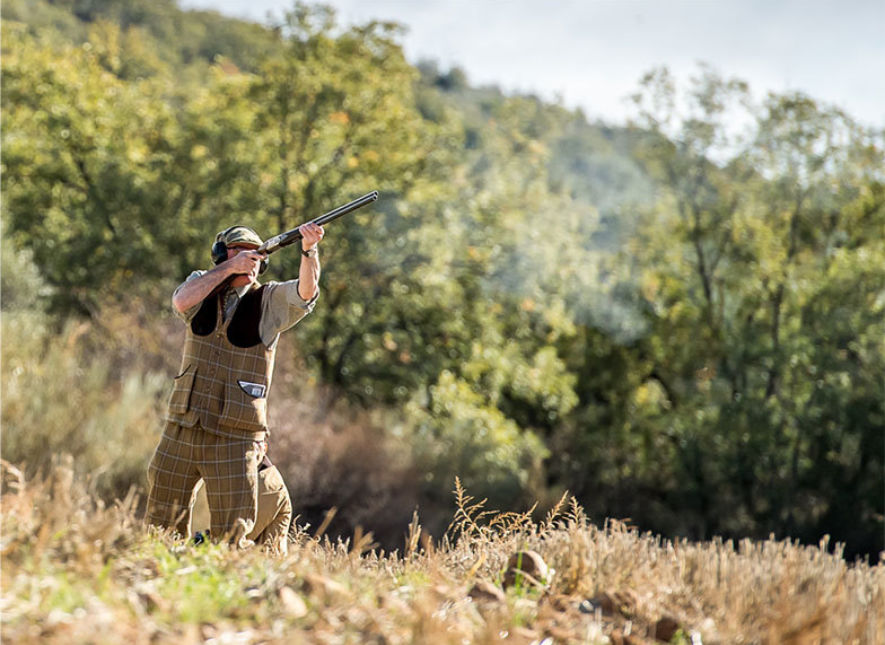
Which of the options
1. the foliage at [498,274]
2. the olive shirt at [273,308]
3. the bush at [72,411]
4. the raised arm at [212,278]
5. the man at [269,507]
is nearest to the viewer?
the raised arm at [212,278]

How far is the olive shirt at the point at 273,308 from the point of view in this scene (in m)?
4.73

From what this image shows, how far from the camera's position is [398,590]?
125 inches

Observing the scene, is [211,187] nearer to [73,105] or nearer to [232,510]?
[73,105]

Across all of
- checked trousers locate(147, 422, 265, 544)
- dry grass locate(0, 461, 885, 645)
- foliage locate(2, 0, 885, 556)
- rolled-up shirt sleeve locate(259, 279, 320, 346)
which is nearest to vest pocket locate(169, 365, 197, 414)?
checked trousers locate(147, 422, 265, 544)

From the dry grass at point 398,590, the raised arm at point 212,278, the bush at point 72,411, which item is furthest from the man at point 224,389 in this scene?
the bush at point 72,411

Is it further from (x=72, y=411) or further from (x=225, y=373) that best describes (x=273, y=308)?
(x=72, y=411)

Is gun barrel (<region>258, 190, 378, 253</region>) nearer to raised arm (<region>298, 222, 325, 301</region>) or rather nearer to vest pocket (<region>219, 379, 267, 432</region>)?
raised arm (<region>298, 222, 325, 301</region>)

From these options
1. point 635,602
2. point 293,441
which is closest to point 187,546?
point 635,602

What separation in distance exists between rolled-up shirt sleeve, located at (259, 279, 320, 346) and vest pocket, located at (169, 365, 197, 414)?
0.39 meters

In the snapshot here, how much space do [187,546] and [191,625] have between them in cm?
100

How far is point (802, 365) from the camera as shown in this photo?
17.8m

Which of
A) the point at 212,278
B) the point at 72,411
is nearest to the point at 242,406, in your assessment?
the point at 212,278

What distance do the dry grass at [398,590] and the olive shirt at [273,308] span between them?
1.41 metres

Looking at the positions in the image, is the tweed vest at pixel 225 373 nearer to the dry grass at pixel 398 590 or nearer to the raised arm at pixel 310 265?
the raised arm at pixel 310 265
